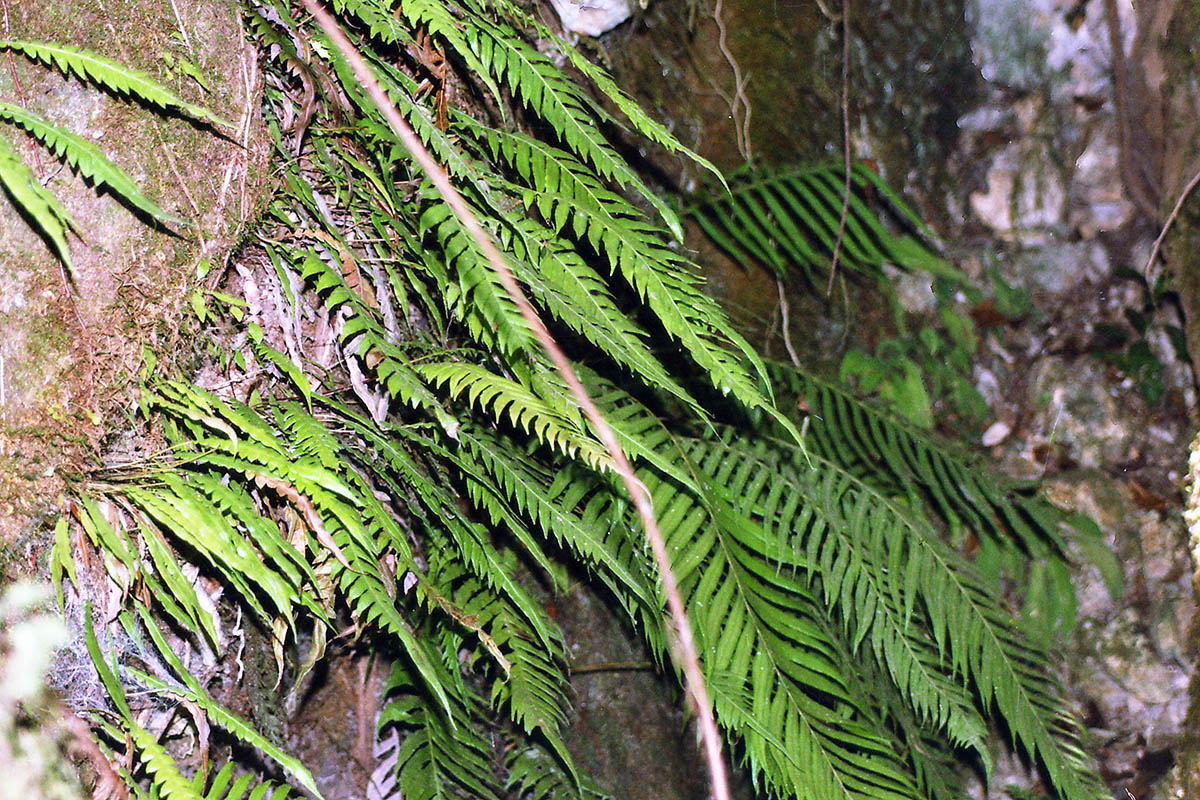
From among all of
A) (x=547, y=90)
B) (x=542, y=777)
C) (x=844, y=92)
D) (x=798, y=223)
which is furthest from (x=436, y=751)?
(x=844, y=92)

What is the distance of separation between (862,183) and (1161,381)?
3.74 feet

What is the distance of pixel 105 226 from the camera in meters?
1.20

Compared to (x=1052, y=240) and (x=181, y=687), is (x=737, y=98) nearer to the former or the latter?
(x=1052, y=240)

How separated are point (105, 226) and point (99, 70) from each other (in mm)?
211

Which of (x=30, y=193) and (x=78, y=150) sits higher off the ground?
(x=78, y=150)

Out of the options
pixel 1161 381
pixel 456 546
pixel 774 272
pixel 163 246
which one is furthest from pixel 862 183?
pixel 163 246

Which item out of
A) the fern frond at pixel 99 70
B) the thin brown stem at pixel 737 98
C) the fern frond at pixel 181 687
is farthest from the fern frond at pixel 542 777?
the thin brown stem at pixel 737 98

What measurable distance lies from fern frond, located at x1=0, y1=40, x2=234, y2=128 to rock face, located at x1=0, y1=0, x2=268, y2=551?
0.11 ft

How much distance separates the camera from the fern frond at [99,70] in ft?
3.64

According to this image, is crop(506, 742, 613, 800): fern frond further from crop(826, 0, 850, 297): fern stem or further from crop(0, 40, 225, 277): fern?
crop(826, 0, 850, 297): fern stem

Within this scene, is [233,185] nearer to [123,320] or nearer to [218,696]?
[123,320]

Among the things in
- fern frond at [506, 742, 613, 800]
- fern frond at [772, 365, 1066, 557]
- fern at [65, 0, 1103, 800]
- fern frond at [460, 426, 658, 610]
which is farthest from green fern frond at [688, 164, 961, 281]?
fern frond at [506, 742, 613, 800]

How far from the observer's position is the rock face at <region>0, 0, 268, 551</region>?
1111mm

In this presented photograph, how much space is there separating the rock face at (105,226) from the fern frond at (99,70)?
3cm
